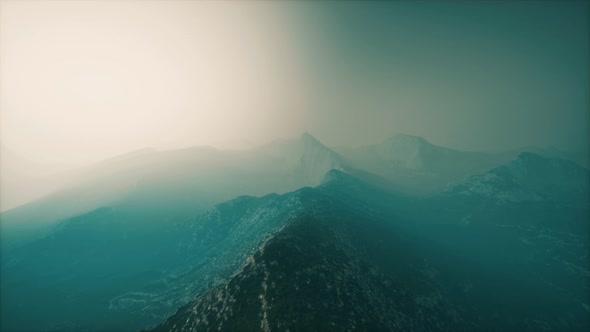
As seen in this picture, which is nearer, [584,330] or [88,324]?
[584,330]

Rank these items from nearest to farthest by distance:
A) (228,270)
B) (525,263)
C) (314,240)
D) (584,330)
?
1. (314,240)
2. (584,330)
3. (228,270)
4. (525,263)

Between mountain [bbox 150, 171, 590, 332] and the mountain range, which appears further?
the mountain range

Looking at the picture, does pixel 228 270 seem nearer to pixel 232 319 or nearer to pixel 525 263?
pixel 232 319

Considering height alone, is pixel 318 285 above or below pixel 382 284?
above

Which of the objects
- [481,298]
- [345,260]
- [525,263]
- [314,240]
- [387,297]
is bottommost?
[525,263]

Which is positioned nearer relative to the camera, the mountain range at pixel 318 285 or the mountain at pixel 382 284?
the mountain at pixel 382 284

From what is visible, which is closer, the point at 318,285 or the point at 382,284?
the point at 318,285

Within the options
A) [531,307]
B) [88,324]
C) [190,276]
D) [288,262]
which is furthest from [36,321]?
[531,307]

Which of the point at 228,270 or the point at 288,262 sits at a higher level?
the point at 288,262
